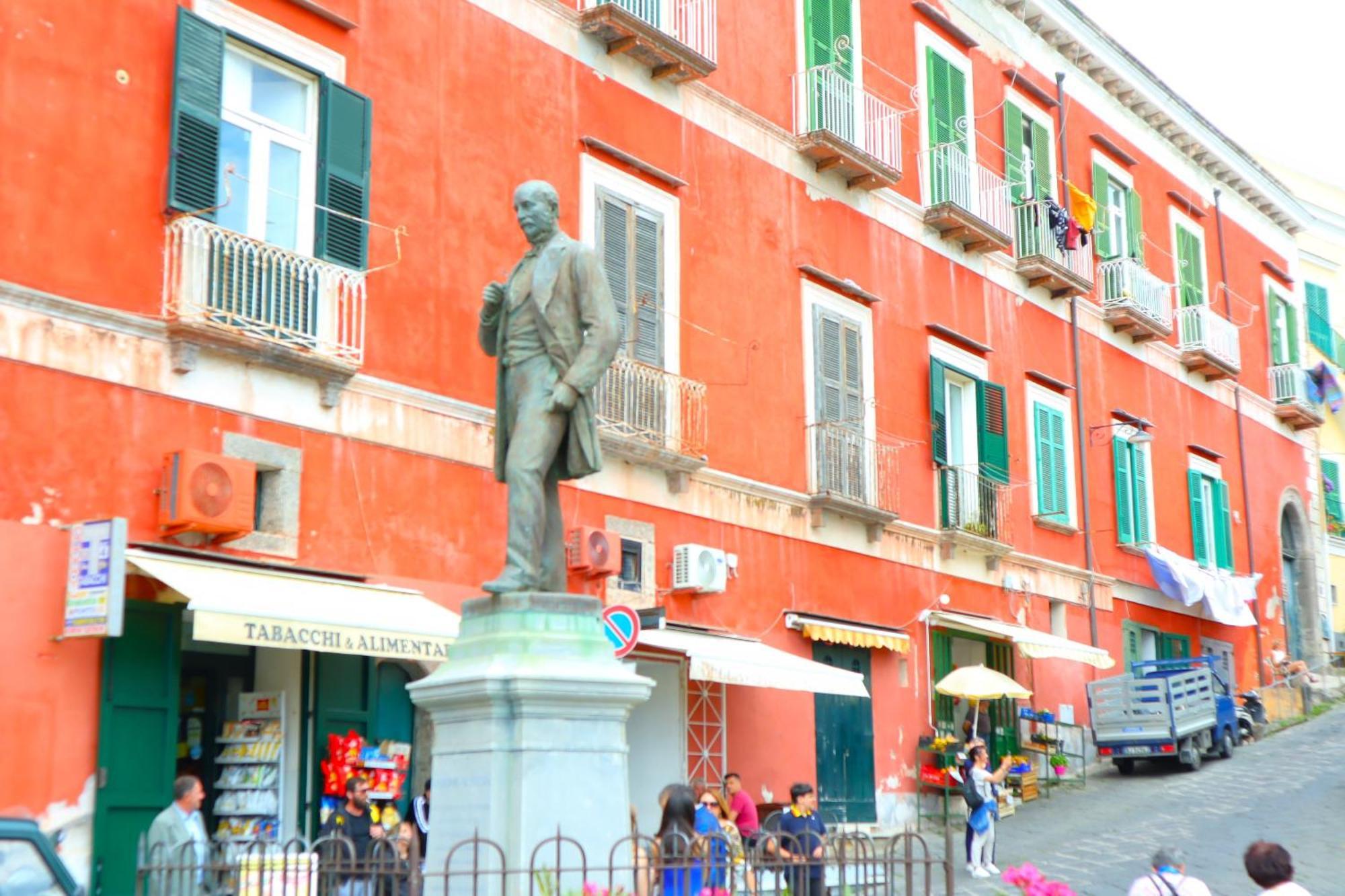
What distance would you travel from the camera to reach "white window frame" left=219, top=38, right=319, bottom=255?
42.7 feet

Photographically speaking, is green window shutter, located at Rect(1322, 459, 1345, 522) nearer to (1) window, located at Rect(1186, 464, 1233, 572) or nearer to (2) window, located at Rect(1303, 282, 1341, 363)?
(2) window, located at Rect(1303, 282, 1341, 363)

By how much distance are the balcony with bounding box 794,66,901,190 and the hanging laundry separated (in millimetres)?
5436

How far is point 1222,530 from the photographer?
2961 centimetres

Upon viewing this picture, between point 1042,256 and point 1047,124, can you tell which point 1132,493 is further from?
point 1047,124

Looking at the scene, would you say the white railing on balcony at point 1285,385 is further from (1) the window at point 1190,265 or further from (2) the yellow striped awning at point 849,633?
(2) the yellow striped awning at point 849,633

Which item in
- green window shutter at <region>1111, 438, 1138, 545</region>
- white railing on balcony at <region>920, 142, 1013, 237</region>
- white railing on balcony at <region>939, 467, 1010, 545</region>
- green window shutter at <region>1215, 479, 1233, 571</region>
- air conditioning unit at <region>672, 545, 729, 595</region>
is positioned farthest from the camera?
green window shutter at <region>1215, 479, 1233, 571</region>

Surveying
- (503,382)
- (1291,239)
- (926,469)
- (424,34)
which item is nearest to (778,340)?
(926,469)

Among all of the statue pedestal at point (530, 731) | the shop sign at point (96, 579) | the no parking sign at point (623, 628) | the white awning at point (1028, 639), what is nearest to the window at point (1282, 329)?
the white awning at point (1028, 639)

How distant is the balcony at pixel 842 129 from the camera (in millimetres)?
19078

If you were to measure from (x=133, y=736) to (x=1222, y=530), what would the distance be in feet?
73.1

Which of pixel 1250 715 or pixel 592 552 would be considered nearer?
pixel 592 552

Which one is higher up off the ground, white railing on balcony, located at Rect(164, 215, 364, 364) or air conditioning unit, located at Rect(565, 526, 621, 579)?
white railing on balcony, located at Rect(164, 215, 364, 364)

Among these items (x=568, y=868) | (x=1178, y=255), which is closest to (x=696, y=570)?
(x=568, y=868)

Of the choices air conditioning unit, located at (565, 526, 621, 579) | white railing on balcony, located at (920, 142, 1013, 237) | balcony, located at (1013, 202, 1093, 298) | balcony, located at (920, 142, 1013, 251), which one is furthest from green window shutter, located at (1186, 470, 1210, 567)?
air conditioning unit, located at (565, 526, 621, 579)
